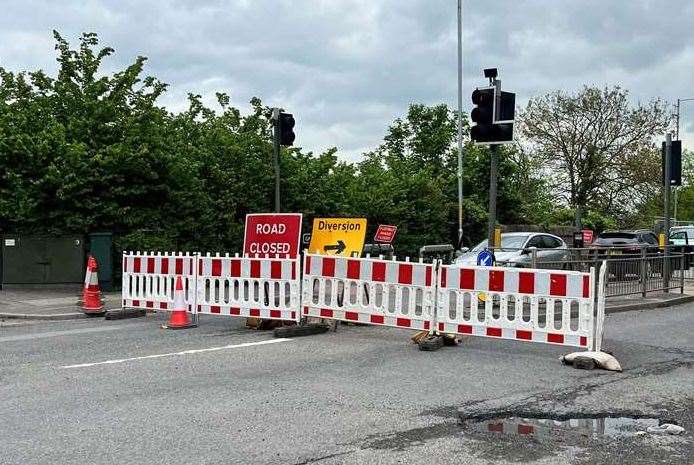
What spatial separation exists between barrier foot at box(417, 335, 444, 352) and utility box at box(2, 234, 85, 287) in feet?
41.0

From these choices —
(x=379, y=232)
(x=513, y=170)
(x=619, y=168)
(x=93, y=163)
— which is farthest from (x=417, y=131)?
(x=93, y=163)

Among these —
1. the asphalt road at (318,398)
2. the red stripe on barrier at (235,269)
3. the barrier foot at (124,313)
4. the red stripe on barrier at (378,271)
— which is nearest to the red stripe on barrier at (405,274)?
the red stripe on barrier at (378,271)

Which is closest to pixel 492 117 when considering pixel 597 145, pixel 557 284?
pixel 557 284

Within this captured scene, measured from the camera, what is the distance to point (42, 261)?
62.4 feet

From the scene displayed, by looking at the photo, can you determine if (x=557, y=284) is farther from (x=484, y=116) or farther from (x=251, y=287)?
(x=251, y=287)

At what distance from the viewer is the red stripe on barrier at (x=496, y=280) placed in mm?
9251

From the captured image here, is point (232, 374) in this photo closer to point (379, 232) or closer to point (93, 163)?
point (93, 163)

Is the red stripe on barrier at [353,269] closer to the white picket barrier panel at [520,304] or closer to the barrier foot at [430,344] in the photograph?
the white picket barrier panel at [520,304]

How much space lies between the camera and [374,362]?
863 cm

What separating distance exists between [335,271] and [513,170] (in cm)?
2661

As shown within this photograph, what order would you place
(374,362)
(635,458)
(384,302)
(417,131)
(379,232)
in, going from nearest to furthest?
(635,458)
(374,362)
(384,302)
(379,232)
(417,131)

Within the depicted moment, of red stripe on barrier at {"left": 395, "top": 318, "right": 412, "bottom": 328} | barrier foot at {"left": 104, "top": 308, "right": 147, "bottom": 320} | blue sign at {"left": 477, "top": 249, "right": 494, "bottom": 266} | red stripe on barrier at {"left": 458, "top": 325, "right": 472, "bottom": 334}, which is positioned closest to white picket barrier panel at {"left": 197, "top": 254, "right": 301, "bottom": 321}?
red stripe on barrier at {"left": 395, "top": 318, "right": 412, "bottom": 328}

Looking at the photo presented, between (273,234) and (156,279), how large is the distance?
7.88 ft

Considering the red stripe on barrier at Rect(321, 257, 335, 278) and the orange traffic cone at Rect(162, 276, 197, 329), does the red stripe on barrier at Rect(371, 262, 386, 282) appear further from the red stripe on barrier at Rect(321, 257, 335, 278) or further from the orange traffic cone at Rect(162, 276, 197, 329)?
the orange traffic cone at Rect(162, 276, 197, 329)
